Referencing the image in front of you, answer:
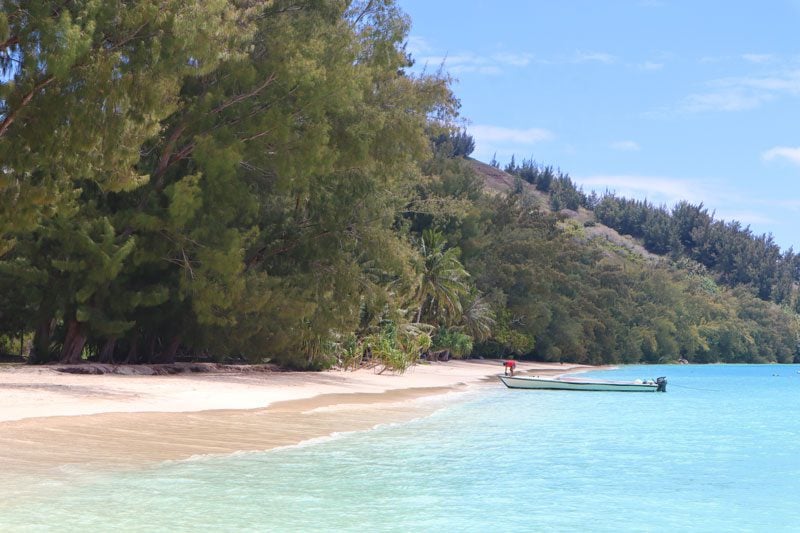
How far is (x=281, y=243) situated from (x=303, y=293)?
240cm

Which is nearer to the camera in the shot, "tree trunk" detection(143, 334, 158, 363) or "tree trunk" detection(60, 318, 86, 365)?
"tree trunk" detection(60, 318, 86, 365)

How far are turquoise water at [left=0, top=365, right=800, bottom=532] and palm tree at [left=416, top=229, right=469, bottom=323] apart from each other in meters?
25.1

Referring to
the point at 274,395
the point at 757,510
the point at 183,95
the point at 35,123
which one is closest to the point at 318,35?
the point at 183,95

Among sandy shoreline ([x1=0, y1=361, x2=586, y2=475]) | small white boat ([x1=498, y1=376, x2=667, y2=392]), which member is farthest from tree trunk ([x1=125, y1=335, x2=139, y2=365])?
small white boat ([x1=498, y1=376, x2=667, y2=392])

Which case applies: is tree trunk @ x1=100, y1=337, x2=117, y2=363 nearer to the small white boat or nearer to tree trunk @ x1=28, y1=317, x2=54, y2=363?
tree trunk @ x1=28, y1=317, x2=54, y2=363

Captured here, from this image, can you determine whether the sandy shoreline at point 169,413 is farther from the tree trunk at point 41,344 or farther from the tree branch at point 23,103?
the tree branch at point 23,103

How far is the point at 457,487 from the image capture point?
1120 centimetres

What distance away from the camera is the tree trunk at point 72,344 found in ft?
77.6

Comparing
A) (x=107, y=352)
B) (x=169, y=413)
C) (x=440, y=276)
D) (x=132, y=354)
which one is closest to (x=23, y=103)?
(x=169, y=413)

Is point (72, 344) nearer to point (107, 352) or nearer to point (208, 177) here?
point (107, 352)

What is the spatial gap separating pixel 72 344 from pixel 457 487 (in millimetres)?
15576

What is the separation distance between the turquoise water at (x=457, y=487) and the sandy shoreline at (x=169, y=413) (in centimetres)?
85

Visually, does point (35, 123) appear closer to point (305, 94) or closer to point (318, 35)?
point (305, 94)

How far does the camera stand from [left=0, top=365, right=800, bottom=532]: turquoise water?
28.8 feet
